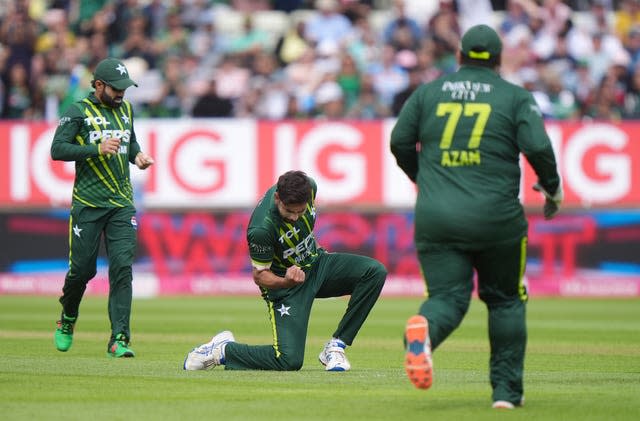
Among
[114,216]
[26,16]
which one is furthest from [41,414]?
[26,16]

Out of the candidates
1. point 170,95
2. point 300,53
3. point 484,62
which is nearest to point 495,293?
point 484,62

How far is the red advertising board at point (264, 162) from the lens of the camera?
70.8 ft

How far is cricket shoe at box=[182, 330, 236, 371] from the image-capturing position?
1005cm

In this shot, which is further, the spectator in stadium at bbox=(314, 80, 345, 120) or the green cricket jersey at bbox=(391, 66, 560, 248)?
the spectator in stadium at bbox=(314, 80, 345, 120)

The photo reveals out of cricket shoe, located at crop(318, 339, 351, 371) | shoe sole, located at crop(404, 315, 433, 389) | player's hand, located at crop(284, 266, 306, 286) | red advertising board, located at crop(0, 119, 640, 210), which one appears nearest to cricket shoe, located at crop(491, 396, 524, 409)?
shoe sole, located at crop(404, 315, 433, 389)

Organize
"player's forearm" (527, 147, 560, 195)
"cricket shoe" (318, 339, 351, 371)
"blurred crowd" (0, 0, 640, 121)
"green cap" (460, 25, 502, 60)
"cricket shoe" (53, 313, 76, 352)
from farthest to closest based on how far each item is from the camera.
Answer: "blurred crowd" (0, 0, 640, 121)
"cricket shoe" (53, 313, 76, 352)
"cricket shoe" (318, 339, 351, 371)
"green cap" (460, 25, 502, 60)
"player's forearm" (527, 147, 560, 195)

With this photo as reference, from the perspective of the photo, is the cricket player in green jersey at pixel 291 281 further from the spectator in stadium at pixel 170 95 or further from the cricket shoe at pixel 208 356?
the spectator in stadium at pixel 170 95

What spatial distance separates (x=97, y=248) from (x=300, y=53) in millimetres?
12821

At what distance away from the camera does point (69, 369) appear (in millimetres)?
10008

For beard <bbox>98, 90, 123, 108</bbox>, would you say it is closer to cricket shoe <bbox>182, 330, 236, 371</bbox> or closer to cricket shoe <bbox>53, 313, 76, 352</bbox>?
cricket shoe <bbox>53, 313, 76, 352</bbox>

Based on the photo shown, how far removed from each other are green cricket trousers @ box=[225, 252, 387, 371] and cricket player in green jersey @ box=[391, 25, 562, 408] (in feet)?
7.71

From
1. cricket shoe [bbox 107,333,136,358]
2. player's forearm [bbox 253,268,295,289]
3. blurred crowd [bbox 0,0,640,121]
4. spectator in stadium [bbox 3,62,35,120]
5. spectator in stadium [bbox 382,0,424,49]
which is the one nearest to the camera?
player's forearm [bbox 253,268,295,289]

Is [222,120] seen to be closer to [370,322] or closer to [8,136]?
[8,136]

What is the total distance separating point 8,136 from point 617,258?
31.4 feet
